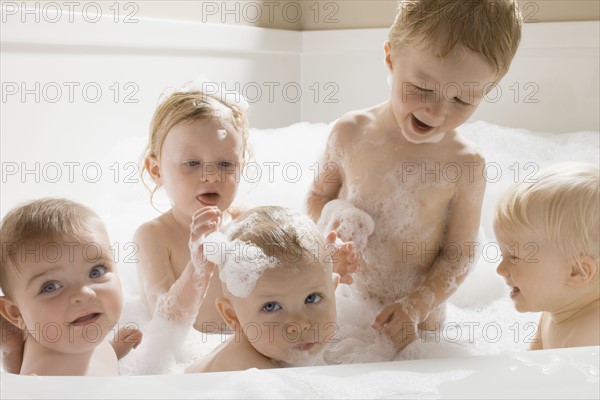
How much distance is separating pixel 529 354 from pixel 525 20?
147 centimetres

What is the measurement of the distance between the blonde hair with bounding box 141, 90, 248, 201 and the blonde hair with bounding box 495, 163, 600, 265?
522 millimetres

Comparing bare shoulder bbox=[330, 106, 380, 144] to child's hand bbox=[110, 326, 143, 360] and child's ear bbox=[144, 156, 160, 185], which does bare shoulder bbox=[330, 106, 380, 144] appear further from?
child's hand bbox=[110, 326, 143, 360]

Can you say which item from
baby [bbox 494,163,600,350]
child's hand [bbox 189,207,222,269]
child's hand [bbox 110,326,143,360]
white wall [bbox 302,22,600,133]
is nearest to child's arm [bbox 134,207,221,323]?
child's hand [bbox 189,207,222,269]

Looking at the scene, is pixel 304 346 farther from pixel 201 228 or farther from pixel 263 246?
pixel 201 228

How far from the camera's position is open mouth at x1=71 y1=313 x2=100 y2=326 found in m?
1.00

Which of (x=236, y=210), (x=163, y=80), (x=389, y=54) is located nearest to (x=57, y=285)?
(x=236, y=210)

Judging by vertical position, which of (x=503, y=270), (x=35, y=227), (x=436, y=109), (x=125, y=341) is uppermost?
(x=436, y=109)

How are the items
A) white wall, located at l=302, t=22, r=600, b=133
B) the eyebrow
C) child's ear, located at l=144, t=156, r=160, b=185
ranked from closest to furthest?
1. the eyebrow
2. child's ear, located at l=144, t=156, r=160, b=185
3. white wall, located at l=302, t=22, r=600, b=133

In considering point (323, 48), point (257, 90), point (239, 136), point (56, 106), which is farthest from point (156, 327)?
point (323, 48)

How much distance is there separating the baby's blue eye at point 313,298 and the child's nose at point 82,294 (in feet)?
0.89

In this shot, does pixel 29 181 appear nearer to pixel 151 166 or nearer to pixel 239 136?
pixel 151 166

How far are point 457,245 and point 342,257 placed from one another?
0.25 meters

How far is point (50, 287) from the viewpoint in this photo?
3.25 feet

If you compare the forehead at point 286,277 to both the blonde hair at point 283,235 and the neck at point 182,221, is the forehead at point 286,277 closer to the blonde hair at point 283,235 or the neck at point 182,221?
the blonde hair at point 283,235
